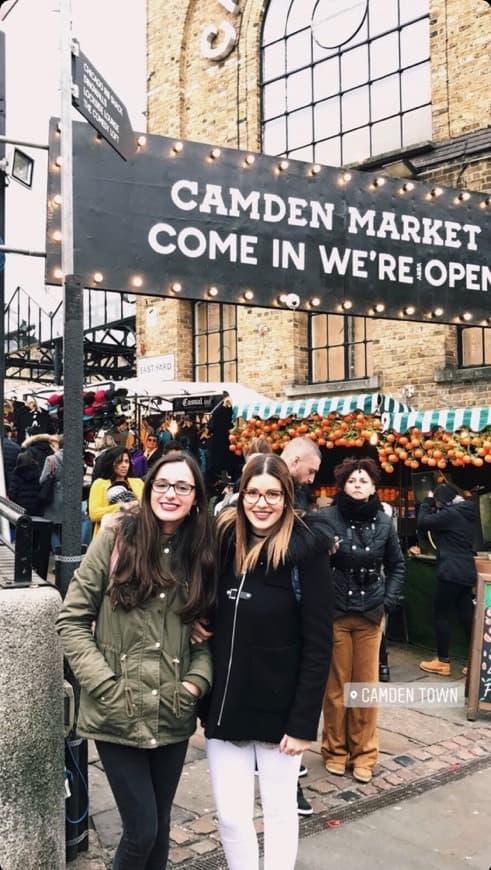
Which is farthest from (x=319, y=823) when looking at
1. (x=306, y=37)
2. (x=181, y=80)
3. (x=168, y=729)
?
(x=181, y=80)

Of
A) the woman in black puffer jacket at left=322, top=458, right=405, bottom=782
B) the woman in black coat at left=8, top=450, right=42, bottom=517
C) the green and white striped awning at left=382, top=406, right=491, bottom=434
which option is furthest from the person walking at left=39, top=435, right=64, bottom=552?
the woman in black puffer jacket at left=322, top=458, right=405, bottom=782

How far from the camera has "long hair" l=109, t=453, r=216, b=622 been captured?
8.91 feet

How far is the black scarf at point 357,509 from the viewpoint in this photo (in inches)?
188

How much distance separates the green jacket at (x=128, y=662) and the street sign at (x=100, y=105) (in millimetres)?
2021

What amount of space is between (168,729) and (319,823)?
1.64 meters

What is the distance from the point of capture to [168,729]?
2.73m

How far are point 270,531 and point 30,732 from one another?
1255 mm

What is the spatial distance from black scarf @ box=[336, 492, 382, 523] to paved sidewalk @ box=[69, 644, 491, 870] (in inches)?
59.9

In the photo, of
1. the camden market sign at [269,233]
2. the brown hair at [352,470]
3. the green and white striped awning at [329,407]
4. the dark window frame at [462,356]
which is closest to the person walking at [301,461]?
the brown hair at [352,470]

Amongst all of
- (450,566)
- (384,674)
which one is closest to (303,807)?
(384,674)

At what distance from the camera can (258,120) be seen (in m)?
14.8

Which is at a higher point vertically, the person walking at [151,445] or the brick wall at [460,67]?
the brick wall at [460,67]

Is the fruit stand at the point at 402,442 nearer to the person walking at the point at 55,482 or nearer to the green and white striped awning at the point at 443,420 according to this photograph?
the green and white striped awning at the point at 443,420

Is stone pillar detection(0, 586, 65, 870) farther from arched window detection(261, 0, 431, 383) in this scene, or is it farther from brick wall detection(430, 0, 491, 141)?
brick wall detection(430, 0, 491, 141)
